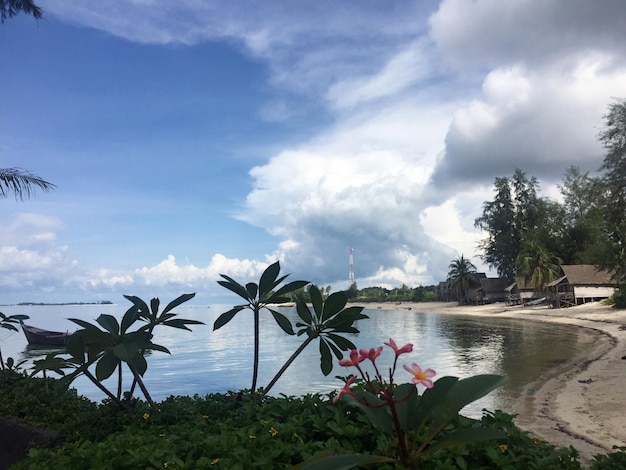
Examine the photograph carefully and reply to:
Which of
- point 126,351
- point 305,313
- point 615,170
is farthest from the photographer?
point 615,170

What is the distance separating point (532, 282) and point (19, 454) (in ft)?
176

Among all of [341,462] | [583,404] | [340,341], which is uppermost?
[340,341]

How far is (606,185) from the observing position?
86.4 feet

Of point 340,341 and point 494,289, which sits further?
point 494,289

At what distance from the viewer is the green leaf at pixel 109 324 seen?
12.3ft

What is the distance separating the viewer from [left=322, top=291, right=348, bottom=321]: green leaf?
3876 mm

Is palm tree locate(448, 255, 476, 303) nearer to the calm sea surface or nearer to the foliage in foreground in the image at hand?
the calm sea surface

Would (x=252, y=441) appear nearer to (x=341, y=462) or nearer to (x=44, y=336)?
(x=341, y=462)

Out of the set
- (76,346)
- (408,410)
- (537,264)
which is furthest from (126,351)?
(537,264)

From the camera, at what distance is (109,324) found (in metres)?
3.78

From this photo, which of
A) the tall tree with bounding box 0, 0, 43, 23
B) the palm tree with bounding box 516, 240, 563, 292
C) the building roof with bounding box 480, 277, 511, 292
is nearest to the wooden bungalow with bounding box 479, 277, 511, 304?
the building roof with bounding box 480, 277, 511, 292

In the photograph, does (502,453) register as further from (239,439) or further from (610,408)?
(610,408)

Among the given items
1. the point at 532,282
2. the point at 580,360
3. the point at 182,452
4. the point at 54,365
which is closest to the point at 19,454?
the point at 54,365

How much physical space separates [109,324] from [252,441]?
6.03ft
